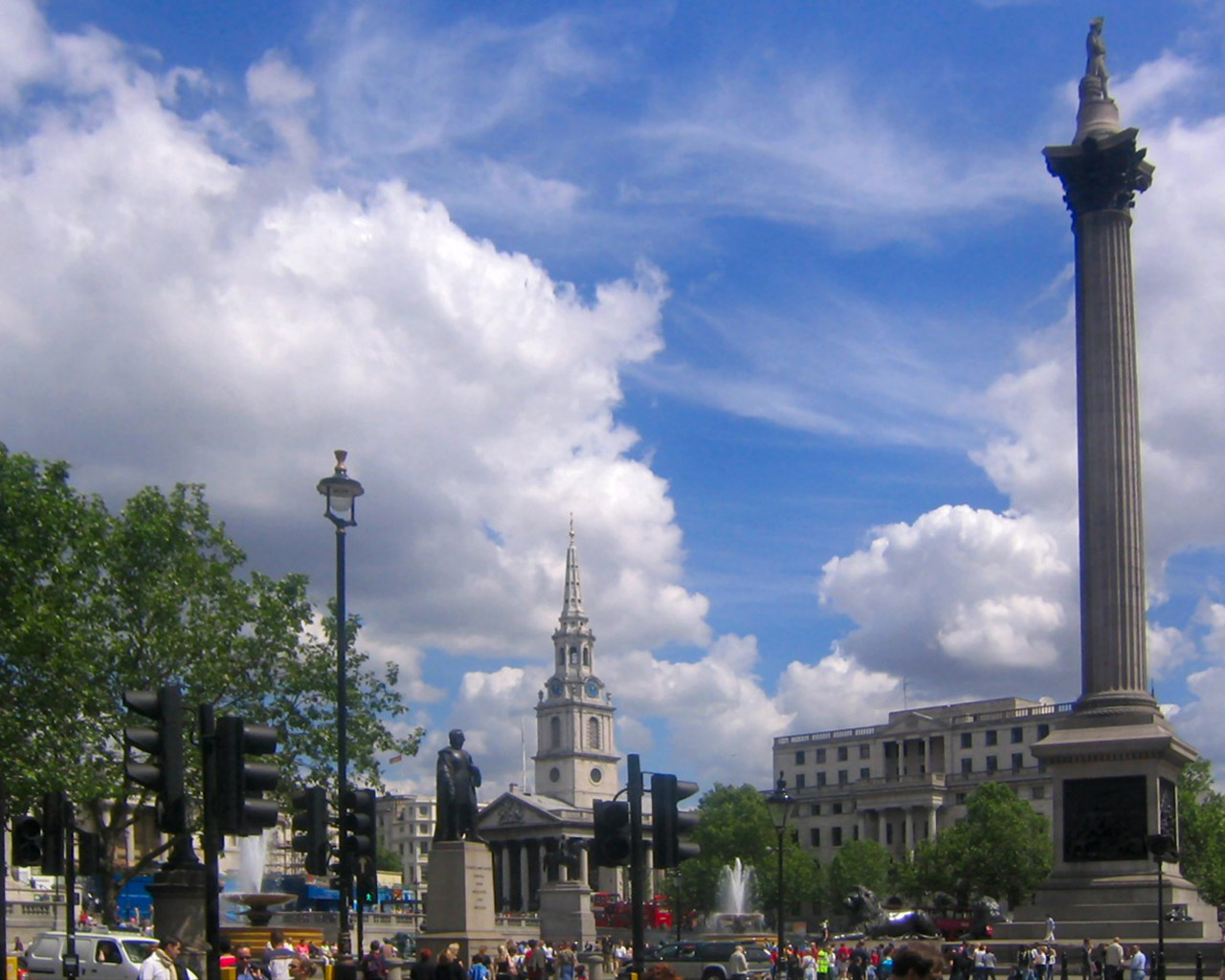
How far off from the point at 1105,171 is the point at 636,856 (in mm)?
32652

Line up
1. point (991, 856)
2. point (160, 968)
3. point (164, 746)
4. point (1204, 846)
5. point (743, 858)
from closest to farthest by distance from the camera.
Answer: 1. point (164, 746)
2. point (160, 968)
3. point (1204, 846)
4. point (991, 856)
5. point (743, 858)

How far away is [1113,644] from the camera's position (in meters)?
43.5

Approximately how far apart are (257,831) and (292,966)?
15830 millimetres

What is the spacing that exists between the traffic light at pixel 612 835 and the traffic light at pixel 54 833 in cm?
755

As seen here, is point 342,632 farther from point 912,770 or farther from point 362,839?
point 912,770

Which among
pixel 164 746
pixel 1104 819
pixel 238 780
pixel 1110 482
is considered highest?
pixel 1110 482

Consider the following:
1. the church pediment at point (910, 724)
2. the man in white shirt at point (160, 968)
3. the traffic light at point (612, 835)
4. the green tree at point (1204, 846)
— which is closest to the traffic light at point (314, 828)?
the man in white shirt at point (160, 968)

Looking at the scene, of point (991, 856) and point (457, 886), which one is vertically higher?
point (457, 886)

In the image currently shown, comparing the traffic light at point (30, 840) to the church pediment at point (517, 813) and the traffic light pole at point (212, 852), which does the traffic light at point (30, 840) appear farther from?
the church pediment at point (517, 813)

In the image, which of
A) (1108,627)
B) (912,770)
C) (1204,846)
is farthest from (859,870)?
(1108,627)

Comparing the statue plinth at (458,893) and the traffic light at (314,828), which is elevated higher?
the traffic light at (314,828)

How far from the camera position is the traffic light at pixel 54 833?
21.6 m

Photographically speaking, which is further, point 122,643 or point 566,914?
point 566,914

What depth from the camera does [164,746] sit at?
1425cm
